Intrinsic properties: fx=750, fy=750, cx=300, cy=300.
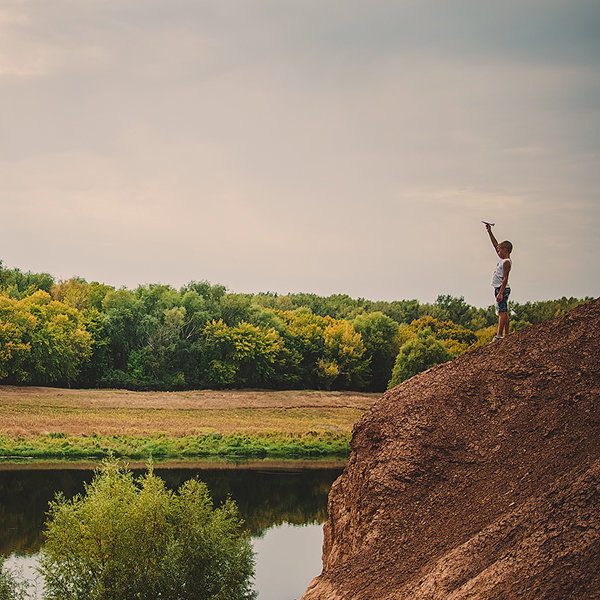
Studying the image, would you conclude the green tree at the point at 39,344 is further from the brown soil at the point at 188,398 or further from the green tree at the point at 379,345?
the green tree at the point at 379,345

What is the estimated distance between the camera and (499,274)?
1888 cm

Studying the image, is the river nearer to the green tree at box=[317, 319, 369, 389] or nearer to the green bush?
the green bush

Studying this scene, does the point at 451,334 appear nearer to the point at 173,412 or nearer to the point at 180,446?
the point at 173,412

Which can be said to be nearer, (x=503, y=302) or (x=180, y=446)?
(x=503, y=302)

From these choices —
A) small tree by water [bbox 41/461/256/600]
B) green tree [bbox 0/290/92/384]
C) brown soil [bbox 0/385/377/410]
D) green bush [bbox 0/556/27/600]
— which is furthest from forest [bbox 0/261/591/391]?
green bush [bbox 0/556/27/600]

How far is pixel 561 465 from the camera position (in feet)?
45.2

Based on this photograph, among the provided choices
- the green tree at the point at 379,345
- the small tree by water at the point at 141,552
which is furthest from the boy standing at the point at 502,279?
the green tree at the point at 379,345

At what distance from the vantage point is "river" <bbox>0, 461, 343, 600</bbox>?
122ft

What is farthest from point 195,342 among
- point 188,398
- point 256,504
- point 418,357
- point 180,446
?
point 256,504

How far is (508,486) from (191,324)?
106m

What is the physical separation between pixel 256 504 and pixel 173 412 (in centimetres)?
4140

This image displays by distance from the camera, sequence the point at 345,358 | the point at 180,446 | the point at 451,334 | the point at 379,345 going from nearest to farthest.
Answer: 1. the point at 180,446
2. the point at 345,358
3. the point at 379,345
4. the point at 451,334

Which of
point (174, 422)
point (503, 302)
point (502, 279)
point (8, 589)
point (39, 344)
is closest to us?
point (502, 279)

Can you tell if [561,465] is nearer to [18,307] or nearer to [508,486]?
[508,486]
